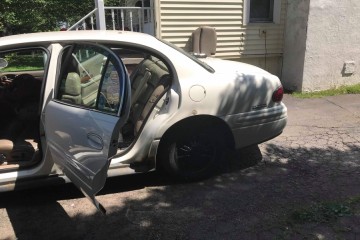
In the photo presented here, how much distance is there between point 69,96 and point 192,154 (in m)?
1.38

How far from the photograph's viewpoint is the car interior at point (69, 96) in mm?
3000

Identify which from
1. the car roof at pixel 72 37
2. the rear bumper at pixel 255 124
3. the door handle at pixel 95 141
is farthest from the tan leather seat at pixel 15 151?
the rear bumper at pixel 255 124

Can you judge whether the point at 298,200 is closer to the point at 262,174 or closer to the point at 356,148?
the point at 262,174

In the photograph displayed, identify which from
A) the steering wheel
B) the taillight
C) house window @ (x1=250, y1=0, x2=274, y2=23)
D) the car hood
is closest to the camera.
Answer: the car hood

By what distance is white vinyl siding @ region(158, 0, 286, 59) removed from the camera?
25.1 ft

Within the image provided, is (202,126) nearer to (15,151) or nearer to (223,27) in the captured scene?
(15,151)

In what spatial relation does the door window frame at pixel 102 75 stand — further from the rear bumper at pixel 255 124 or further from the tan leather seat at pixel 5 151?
the rear bumper at pixel 255 124

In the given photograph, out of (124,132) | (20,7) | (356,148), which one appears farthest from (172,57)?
(20,7)

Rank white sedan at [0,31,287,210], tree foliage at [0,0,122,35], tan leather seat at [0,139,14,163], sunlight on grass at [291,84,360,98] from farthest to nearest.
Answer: tree foliage at [0,0,122,35]
sunlight on grass at [291,84,360,98]
tan leather seat at [0,139,14,163]
white sedan at [0,31,287,210]

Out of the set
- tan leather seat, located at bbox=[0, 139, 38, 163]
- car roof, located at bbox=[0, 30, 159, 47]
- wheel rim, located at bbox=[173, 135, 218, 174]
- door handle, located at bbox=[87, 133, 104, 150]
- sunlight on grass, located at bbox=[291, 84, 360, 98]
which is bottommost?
sunlight on grass, located at bbox=[291, 84, 360, 98]

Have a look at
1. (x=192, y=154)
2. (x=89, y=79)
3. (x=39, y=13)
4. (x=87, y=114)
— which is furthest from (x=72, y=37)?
(x=39, y=13)

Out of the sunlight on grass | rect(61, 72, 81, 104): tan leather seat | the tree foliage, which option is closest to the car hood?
rect(61, 72, 81, 104): tan leather seat

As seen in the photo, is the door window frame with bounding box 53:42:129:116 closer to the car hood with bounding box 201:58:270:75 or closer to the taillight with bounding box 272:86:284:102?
the car hood with bounding box 201:58:270:75

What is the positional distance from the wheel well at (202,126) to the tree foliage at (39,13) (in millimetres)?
15522
